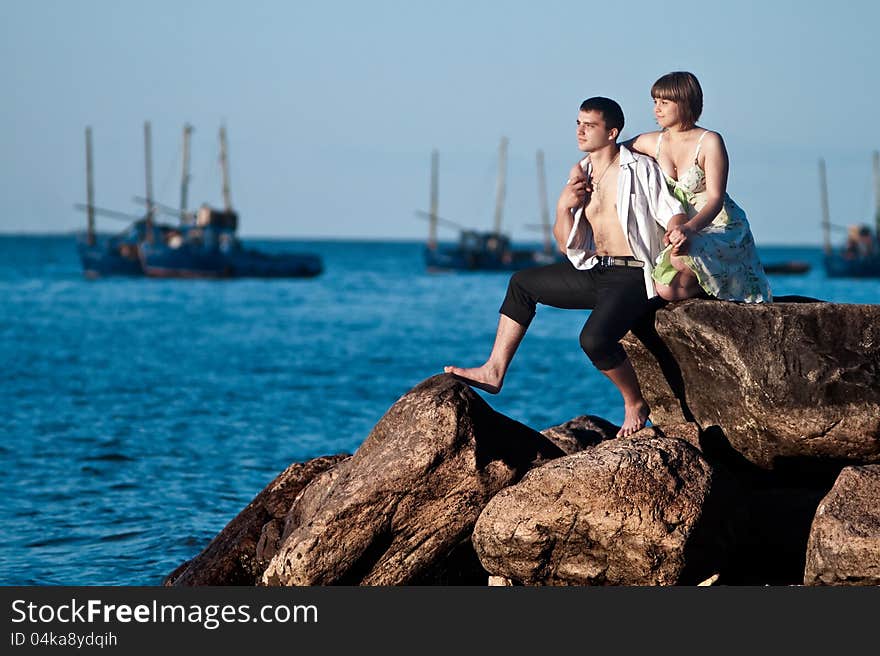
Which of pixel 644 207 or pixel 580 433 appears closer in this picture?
pixel 644 207

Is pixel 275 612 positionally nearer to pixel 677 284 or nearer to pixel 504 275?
pixel 677 284

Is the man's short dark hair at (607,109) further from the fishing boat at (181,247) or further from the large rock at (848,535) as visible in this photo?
the fishing boat at (181,247)

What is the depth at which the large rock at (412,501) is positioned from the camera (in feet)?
25.8

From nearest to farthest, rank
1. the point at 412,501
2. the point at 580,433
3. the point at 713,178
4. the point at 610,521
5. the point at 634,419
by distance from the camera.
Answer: the point at 610,521 → the point at 412,501 → the point at 713,178 → the point at 634,419 → the point at 580,433

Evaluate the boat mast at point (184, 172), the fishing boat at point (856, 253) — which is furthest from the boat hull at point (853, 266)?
the boat mast at point (184, 172)

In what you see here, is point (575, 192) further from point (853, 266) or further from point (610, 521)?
point (853, 266)

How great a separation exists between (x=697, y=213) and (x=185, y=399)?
19.0m

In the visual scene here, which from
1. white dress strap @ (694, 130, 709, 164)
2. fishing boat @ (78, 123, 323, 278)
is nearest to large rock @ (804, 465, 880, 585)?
white dress strap @ (694, 130, 709, 164)

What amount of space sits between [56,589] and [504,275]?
318ft

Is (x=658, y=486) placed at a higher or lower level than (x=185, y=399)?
higher

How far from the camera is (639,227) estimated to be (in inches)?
324

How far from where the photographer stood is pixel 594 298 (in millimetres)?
8531

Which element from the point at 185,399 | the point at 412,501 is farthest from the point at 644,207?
the point at 185,399

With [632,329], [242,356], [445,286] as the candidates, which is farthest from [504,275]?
[632,329]
